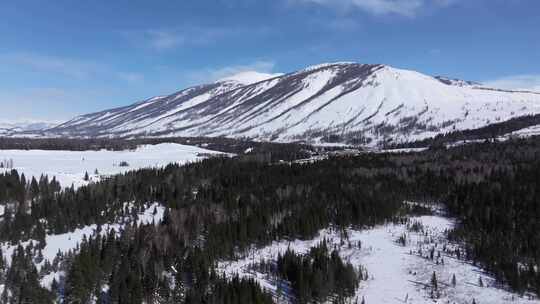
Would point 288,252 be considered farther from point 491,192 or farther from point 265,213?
point 491,192

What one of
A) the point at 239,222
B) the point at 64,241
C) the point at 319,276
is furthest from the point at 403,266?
the point at 64,241

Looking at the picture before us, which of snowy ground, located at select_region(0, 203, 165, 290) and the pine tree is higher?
the pine tree

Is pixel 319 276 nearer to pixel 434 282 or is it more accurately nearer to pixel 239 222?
pixel 434 282

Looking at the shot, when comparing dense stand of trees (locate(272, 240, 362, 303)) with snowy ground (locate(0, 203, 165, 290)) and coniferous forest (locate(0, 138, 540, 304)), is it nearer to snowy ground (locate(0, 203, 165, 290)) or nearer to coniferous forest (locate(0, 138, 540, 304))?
coniferous forest (locate(0, 138, 540, 304))

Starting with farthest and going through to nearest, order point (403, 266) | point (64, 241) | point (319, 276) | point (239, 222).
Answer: point (64, 241) < point (239, 222) < point (403, 266) < point (319, 276)

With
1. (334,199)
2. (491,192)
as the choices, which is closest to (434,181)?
(491,192)

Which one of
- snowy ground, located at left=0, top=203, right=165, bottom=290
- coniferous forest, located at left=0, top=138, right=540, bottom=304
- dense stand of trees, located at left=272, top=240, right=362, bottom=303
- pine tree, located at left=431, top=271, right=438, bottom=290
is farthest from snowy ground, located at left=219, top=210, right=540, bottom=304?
snowy ground, located at left=0, top=203, right=165, bottom=290
